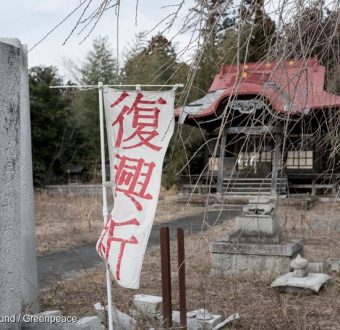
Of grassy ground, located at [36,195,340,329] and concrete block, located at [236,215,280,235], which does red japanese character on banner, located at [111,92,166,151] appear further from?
concrete block, located at [236,215,280,235]

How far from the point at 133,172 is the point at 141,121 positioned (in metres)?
0.37

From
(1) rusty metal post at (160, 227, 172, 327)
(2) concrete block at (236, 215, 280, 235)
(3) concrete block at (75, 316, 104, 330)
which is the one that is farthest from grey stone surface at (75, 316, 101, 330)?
(2) concrete block at (236, 215, 280, 235)

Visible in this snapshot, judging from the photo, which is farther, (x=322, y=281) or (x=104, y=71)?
(x=104, y=71)

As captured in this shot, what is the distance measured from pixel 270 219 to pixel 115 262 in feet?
10.3

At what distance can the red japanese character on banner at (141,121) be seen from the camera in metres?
3.61

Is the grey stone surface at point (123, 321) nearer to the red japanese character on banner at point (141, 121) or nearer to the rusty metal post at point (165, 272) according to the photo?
the rusty metal post at point (165, 272)

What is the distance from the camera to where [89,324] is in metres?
3.57

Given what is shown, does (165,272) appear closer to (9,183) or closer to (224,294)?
(9,183)

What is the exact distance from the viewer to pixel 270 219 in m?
6.25

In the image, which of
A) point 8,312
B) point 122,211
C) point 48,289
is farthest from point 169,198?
point 8,312

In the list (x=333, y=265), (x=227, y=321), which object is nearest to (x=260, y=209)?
(x=333, y=265)

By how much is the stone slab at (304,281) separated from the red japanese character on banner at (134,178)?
92.5 inches

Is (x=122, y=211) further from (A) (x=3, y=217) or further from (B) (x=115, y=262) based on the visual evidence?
(A) (x=3, y=217)

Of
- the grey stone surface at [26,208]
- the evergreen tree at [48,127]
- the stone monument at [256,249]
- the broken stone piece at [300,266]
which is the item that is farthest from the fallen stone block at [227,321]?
the evergreen tree at [48,127]
